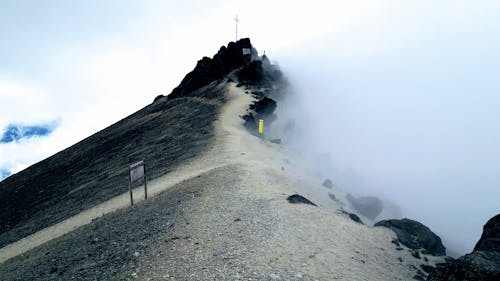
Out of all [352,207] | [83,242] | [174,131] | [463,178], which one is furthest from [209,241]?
[463,178]

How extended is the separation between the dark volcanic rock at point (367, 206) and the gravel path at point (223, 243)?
27.1 ft

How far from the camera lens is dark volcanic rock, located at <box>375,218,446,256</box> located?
61.6 feet

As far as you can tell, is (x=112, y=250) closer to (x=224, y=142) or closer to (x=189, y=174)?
(x=189, y=174)

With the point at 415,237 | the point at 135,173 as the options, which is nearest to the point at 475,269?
the point at 415,237

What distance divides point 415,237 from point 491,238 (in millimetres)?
6433

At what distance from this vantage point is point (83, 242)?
17203 mm

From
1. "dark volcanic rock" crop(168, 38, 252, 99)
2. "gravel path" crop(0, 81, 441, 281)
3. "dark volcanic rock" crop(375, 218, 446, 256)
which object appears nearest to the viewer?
"gravel path" crop(0, 81, 441, 281)

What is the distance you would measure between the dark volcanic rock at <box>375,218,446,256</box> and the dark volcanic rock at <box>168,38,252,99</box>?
6091 cm

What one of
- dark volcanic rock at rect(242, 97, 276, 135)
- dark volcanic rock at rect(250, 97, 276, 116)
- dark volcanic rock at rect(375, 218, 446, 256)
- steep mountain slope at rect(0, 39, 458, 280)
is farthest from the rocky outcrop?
dark volcanic rock at rect(250, 97, 276, 116)

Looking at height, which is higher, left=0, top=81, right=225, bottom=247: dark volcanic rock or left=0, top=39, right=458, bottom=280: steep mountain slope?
left=0, top=39, right=458, bottom=280: steep mountain slope

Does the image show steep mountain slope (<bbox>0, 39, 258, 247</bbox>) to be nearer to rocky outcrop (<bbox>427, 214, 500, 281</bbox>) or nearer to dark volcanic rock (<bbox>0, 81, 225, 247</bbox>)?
dark volcanic rock (<bbox>0, 81, 225, 247</bbox>)

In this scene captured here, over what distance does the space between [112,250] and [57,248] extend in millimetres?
4876

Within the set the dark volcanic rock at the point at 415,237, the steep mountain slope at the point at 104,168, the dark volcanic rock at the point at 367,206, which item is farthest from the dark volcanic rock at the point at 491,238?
the steep mountain slope at the point at 104,168

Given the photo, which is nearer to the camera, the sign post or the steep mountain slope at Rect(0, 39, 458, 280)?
the steep mountain slope at Rect(0, 39, 458, 280)
